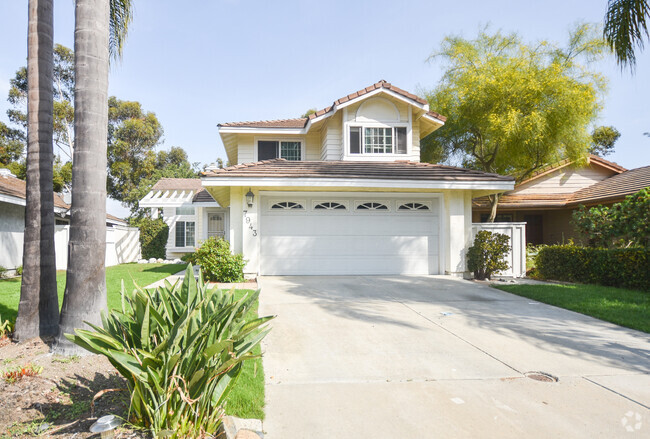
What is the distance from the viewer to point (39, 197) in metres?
4.50

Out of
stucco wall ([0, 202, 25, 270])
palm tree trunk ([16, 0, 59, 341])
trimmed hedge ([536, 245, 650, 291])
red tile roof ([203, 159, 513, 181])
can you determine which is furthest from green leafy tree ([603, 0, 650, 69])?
stucco wall ([0, 202, 25, 270])

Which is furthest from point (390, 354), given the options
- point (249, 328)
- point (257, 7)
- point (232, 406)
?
point (257, 7)

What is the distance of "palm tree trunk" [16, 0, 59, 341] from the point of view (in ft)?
14.4

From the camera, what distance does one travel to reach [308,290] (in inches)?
340

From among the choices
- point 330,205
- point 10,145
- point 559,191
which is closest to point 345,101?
point 330,205

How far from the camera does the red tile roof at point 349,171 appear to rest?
1022 cm

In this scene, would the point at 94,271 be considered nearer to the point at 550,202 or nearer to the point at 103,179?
the point at 103,179

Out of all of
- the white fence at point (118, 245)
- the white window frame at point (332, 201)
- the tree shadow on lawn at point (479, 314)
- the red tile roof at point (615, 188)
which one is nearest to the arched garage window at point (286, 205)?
the white window frame at point (332, 201)

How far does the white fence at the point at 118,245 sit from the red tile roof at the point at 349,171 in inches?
357

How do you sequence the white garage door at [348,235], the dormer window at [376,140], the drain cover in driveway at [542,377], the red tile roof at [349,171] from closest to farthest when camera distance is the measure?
1. the drain cover in driveway at [542,377]
2. the red tile roof at [349,171]
3. the white garage door at [348,235]
4. the dormer window at [376,140]

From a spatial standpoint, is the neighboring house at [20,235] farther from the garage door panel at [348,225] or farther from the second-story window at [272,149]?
the second-story window at [272,149]

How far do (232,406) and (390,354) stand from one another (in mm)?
2090

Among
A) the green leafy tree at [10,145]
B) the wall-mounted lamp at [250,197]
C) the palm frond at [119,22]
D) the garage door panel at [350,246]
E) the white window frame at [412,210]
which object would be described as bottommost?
the garage door panel at [350,246]

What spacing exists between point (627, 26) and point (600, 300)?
5.72 metres
